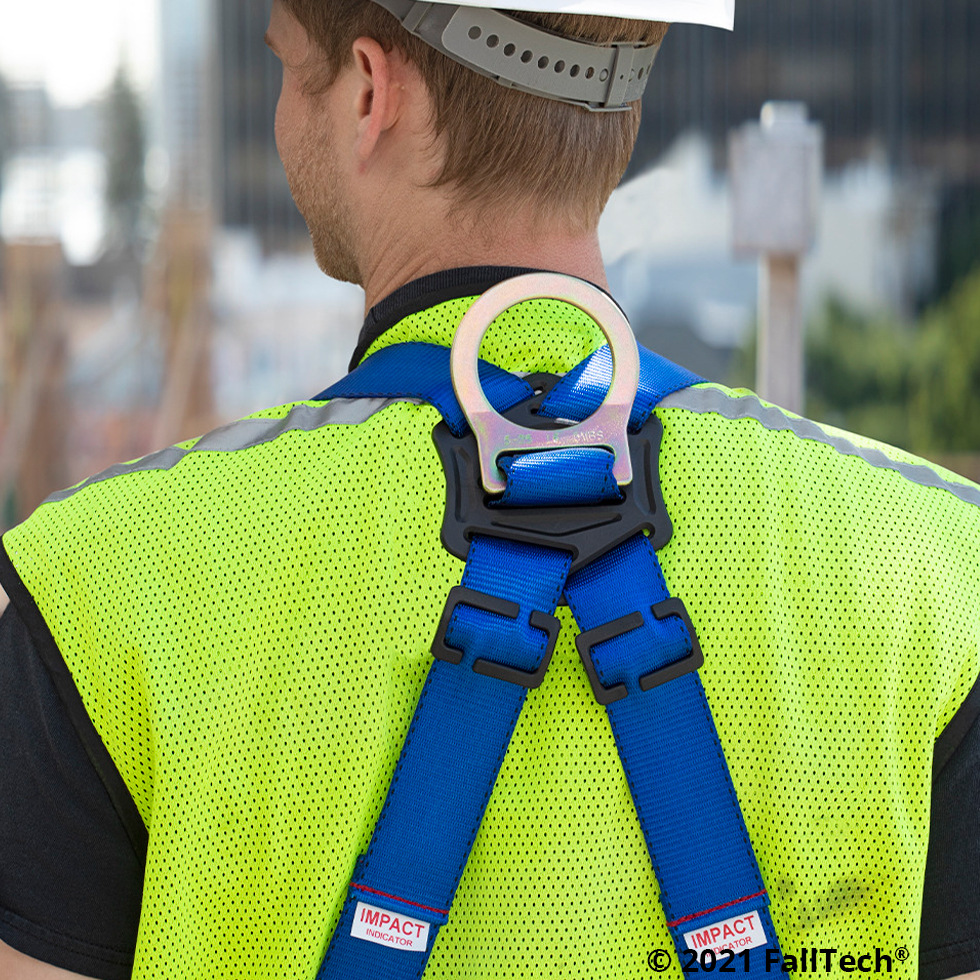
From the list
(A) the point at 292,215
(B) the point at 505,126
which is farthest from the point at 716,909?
(A) the point at 292,215

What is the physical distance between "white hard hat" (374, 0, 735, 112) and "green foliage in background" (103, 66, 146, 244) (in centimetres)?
3278

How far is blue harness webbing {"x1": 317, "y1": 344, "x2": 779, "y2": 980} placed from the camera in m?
0.74

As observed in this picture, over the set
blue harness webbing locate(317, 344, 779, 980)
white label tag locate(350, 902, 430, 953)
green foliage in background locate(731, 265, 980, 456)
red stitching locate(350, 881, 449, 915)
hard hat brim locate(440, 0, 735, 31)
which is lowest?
green foliage in background locate(731, 265, 980, 456)

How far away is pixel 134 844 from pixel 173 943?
0.24ft

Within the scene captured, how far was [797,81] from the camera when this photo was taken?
36406mm

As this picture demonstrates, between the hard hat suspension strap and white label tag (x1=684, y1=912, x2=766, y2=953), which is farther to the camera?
the hard hat suspension strap

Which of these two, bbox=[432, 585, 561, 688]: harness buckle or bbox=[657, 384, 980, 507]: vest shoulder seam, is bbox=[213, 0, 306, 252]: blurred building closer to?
bbox=[657, 384, 980, 507]: vest shoulder seam

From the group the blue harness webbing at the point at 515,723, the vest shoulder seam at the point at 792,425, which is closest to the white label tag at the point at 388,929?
the blue harness webbing at the point at 515,723

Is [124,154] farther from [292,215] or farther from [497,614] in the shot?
[497,614]

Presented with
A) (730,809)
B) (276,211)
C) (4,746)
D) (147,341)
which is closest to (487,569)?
(730,809)

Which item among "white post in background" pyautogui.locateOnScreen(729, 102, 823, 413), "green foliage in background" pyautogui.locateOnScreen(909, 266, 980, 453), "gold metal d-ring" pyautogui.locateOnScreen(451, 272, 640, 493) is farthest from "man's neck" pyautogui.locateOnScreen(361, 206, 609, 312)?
"green foliage in background" pyautogui.locateOnScreen(909, 266, 980, 453)

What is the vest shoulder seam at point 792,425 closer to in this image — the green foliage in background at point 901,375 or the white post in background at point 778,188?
the white post in background at point 778,188

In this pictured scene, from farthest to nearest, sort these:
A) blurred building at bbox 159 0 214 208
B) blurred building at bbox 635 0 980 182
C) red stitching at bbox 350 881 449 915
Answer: blurred building at bbox 635 0 980 182 → blurred building at bbox 159 0 214 208 → red stitching at bbox 350 881 449 915

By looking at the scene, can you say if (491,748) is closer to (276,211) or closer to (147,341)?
(147,341)
